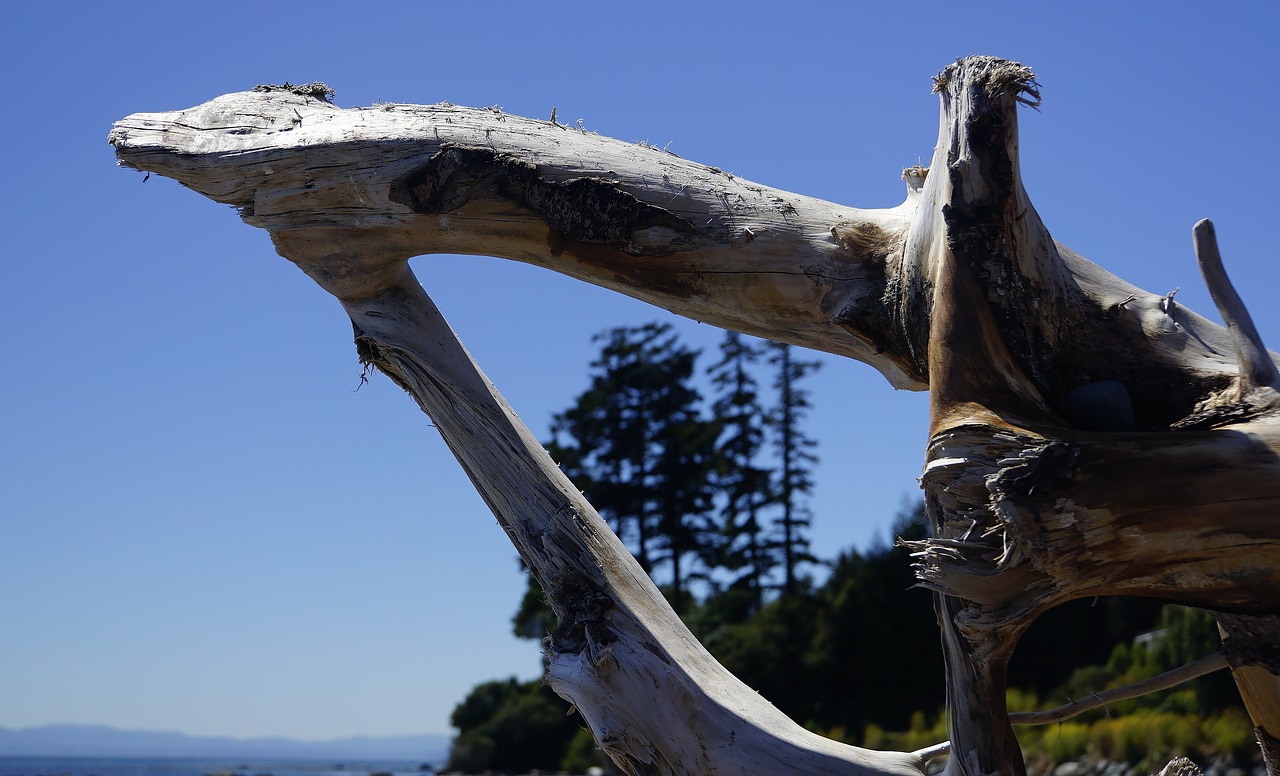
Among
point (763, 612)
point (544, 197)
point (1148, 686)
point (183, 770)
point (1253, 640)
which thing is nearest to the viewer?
point (1253, 640)

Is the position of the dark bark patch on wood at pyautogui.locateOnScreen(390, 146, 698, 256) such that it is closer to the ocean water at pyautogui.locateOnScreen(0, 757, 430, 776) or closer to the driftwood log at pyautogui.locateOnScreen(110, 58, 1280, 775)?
the driftwood log at pyautogui.locateOnScreen(110, 58, 1280, 775)

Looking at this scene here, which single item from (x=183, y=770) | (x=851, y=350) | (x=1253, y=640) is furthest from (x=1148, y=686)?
(x=183, y=770)

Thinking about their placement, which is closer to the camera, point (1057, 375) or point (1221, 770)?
point (1057, 375)

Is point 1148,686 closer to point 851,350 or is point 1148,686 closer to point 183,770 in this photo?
point 851,350

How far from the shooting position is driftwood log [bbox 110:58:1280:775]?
226 centimetres

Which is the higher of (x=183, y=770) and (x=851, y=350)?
(x=851, y=350)

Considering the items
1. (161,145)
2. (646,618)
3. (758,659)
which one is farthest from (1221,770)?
(161,145)

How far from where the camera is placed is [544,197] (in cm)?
314

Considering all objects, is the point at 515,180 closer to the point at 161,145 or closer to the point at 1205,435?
the point at 161,145

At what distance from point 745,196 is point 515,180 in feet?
2.22

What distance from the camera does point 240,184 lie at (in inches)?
132

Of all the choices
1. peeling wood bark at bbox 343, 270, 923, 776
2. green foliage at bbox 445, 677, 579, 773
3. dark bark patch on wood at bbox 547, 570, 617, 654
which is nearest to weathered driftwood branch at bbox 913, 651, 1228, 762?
peeling wood bark at bbox 343, 270, 923, 776

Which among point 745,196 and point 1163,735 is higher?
point 745,196

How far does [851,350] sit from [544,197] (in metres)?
0.99
